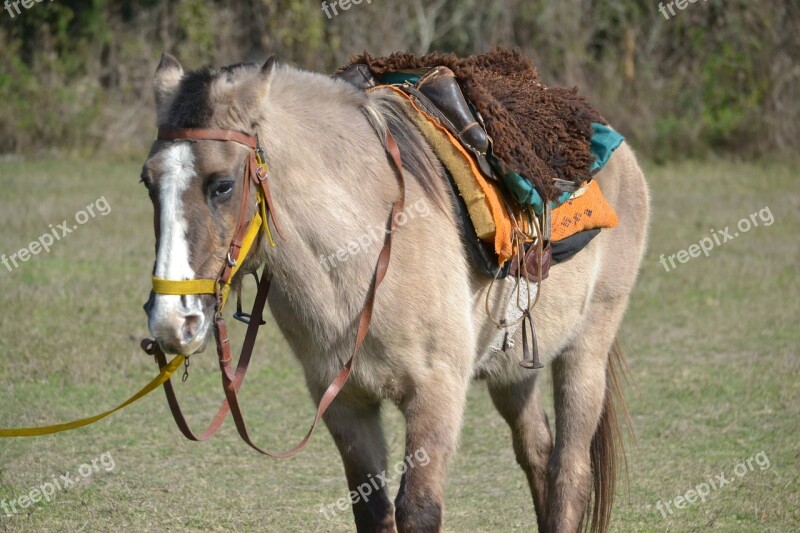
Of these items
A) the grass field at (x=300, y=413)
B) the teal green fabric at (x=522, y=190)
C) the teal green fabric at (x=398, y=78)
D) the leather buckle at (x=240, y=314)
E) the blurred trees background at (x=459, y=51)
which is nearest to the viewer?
the leather buckle at (x=240, y=314)

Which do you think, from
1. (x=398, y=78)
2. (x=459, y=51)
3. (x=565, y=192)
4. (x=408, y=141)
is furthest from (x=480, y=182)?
(x=459, y=51)

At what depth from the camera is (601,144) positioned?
454 cm

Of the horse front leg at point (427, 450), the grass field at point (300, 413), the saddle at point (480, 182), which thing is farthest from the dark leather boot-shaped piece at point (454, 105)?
the grass field at point (300, 413)

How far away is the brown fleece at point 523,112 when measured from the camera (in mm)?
3992

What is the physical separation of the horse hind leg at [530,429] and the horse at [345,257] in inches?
13.9

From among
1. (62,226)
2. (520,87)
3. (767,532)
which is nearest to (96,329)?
(62,226)

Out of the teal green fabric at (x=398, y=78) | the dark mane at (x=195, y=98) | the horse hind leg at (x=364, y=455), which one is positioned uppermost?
the dark mane at (x=195, y=98)

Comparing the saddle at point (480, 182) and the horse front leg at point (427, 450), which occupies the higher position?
the saddle at point (480, 182)

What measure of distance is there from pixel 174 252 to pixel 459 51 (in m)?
17.0

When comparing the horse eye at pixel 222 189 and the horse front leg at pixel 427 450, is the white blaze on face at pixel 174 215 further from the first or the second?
the horse front leg at pixel 427 450

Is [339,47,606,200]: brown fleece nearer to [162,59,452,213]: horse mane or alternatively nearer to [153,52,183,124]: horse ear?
[162,59,452,213]: horse mane

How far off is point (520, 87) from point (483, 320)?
1.10 metres

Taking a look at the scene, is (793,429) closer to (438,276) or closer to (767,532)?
(767,532)

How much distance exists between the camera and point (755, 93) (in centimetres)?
1611
